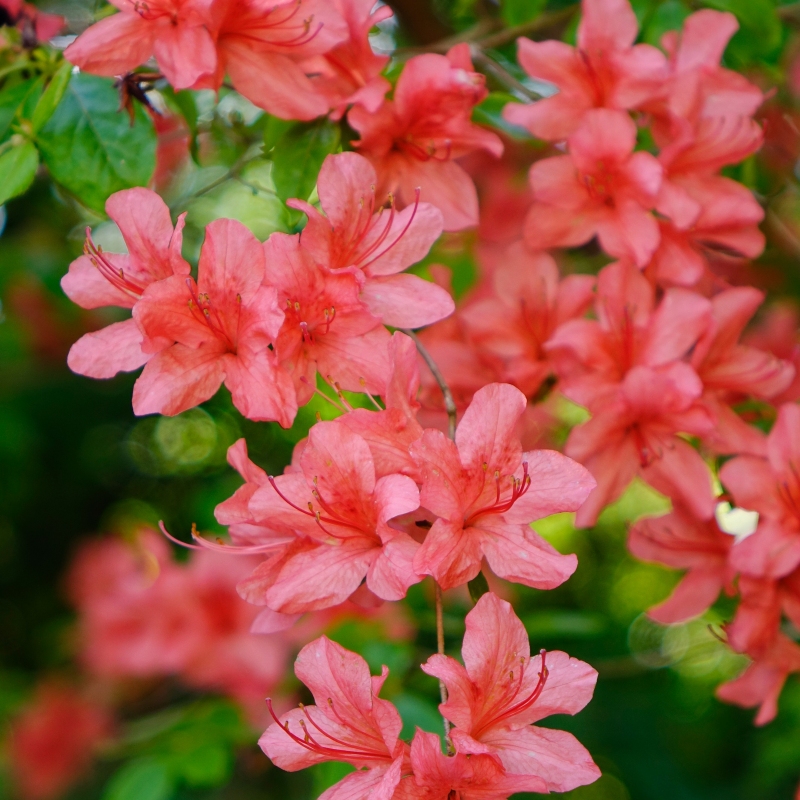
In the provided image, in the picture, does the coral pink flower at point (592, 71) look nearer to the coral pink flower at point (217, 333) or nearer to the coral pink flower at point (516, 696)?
the coral pink flower at point (217, 333)

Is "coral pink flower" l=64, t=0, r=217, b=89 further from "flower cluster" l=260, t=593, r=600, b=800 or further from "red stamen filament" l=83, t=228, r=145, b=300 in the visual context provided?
"flower cluster" l=260, t=593, r=600, b=800

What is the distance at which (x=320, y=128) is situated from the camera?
965 mm

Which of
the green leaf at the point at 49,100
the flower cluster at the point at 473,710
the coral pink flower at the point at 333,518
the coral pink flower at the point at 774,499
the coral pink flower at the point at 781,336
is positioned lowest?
the coral pink flower at the point at 781,336

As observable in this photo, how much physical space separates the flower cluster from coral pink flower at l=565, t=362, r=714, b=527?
26 centimetres

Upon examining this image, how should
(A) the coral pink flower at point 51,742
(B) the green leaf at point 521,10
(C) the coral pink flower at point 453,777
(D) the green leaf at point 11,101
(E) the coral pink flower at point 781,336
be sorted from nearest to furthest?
1. (C) the coral pink flower at point 453,777
2. (D) the green leaf at point 11,101
3. (E) the coral pink flower at point 781,336
4. (B) the green leaf at point 521,10
5. (A) the coral pink flower at point 51,742

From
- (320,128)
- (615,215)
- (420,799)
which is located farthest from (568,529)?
(420,799)

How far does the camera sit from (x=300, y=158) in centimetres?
95

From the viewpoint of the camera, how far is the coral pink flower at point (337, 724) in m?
0.69

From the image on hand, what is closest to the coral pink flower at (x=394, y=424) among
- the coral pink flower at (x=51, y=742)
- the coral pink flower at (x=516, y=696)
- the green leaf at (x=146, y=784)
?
the coral pink flower at (x=516, y=696)

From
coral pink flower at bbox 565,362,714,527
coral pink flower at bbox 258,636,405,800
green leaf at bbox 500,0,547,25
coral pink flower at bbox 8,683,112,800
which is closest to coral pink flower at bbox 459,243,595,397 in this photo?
coral pink flower at bbox 565,362,714,527

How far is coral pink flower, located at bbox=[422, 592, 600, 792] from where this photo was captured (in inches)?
26.7

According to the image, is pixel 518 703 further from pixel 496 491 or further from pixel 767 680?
pixel 767 680

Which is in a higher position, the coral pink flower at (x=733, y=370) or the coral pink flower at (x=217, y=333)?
the coral pink flower at (x=217, y=333)

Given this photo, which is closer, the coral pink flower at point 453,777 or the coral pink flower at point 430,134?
the coral pink flower at point 453,777
